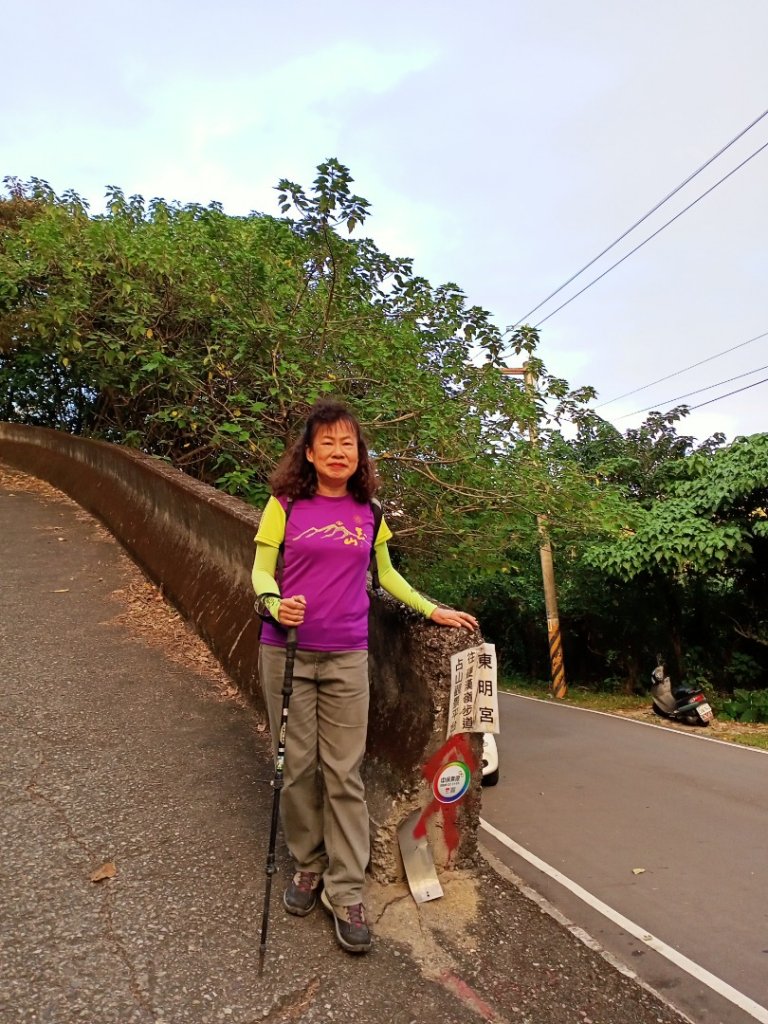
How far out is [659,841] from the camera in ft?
18.0

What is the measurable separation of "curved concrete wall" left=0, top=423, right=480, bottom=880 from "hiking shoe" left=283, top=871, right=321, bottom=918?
32 centimetres

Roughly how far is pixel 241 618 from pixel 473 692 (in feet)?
8.00

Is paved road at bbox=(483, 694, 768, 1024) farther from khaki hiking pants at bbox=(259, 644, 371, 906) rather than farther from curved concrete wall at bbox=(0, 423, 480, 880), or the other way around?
khaki hiking pants at bbox=(259, 644, 371, 906)

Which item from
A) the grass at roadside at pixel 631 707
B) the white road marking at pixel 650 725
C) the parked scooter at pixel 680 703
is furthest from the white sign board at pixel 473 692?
the parked scooter at pixel 680 703

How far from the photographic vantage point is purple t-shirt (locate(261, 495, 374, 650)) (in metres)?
2.63

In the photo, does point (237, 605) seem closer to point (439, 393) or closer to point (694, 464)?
point (439, 393)

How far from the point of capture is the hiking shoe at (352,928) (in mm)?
2471

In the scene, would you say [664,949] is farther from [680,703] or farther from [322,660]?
[680,703]

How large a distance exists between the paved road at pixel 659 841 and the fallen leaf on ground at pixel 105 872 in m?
2.03

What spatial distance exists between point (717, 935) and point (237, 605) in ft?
11.0

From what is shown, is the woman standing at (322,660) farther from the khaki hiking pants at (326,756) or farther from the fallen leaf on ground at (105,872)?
the fallen leaf on ground at (105,872)

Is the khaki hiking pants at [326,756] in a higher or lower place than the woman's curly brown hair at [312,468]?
lower

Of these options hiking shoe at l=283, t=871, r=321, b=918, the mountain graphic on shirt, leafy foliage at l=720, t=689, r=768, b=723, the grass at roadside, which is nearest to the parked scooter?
the grass at roadside

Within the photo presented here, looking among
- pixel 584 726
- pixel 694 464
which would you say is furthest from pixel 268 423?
pixel 694 464
